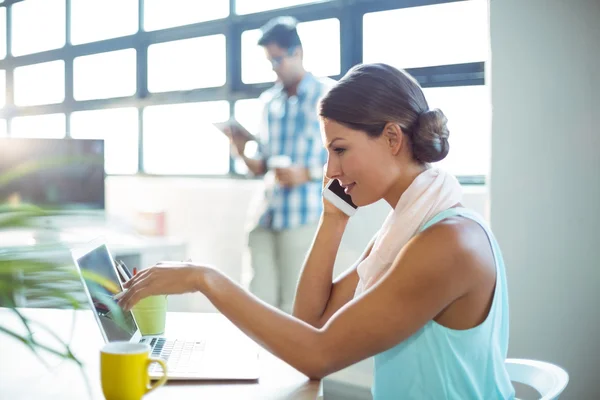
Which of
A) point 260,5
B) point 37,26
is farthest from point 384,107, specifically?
point 37,26

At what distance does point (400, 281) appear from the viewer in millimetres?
979

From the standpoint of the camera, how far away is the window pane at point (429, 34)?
8.52 feet

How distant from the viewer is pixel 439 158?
1.20 m

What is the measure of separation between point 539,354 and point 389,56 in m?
1.49

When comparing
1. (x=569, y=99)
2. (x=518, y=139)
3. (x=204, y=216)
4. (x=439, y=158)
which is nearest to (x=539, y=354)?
(x=518, y=139)

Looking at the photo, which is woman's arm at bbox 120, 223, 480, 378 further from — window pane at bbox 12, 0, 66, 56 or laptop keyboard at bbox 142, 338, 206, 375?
window pane at bbox 12, 0, 66, 56

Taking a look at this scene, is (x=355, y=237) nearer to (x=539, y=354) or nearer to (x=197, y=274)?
(x=539, y=354)

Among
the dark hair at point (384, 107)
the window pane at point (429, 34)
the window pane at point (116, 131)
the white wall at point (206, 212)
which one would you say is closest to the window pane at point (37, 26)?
the window pane at point (116, 131)

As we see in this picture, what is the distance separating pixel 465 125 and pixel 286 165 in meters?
0.81

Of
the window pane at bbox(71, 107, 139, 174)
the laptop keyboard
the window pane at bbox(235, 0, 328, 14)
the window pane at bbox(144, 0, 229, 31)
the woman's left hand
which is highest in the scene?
the window pane at bbox(144, 0, 229, 31)

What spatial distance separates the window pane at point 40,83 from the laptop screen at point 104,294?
3.51 meters

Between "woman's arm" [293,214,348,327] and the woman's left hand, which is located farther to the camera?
"woman's arm" [293,214,348,327]

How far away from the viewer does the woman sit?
98 cm

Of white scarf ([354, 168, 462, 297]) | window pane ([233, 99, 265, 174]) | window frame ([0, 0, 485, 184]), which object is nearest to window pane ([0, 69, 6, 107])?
window frame ([0, 0, 485, 184])
